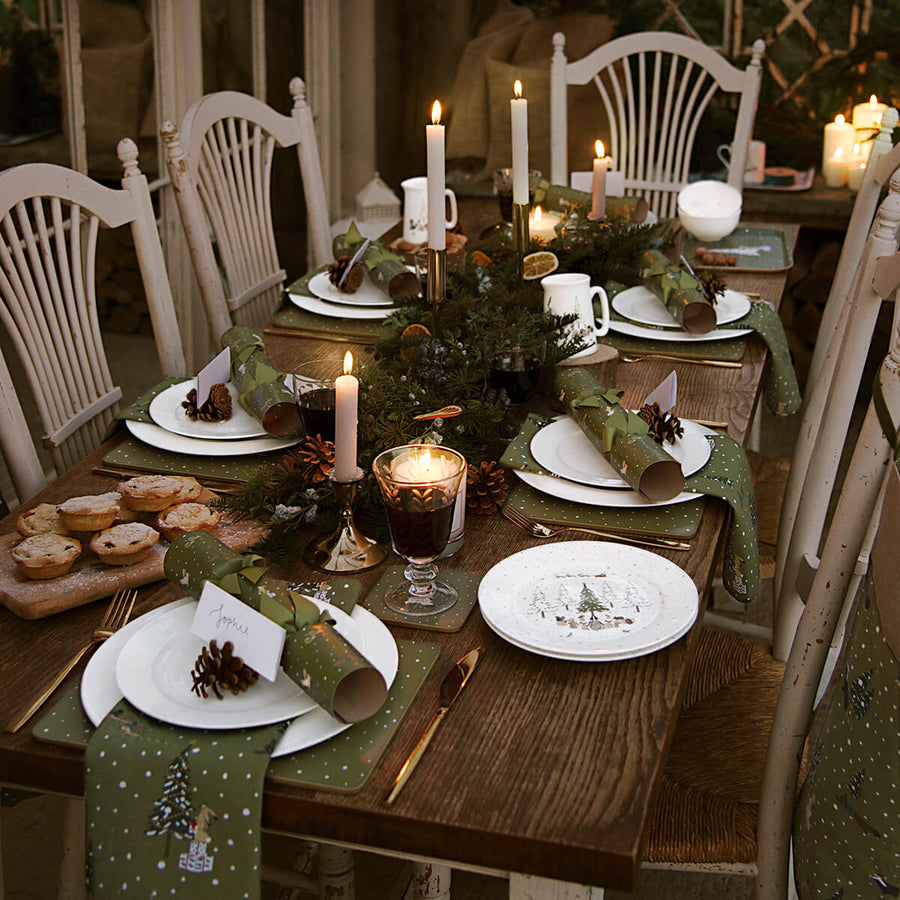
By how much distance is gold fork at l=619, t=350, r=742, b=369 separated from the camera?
1.76 meters

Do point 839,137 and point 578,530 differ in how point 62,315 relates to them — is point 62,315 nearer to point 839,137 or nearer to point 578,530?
point 578,530

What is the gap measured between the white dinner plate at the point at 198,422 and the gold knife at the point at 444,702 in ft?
1.75

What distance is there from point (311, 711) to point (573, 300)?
3.04 feet

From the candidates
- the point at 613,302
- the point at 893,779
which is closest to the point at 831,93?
the point at 613,302

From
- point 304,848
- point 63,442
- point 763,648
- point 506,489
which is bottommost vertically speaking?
point 304,848

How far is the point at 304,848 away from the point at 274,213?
2071mm

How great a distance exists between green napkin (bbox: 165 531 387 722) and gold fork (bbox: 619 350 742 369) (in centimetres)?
90

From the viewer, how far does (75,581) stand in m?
1.15

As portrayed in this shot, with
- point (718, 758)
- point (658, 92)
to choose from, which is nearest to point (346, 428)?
point (718, 758)

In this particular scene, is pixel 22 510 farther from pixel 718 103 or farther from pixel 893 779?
pixel 718 103

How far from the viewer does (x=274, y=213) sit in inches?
131

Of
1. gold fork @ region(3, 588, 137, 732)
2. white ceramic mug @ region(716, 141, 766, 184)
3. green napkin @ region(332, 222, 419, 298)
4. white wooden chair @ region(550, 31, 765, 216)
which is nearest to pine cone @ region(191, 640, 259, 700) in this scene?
gold fork @ region(3, 588, 137, 732)

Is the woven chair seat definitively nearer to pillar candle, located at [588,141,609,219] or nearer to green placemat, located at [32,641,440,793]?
green placemat, located at [32,641,440,793]

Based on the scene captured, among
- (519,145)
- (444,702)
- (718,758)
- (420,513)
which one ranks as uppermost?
(519,145)
